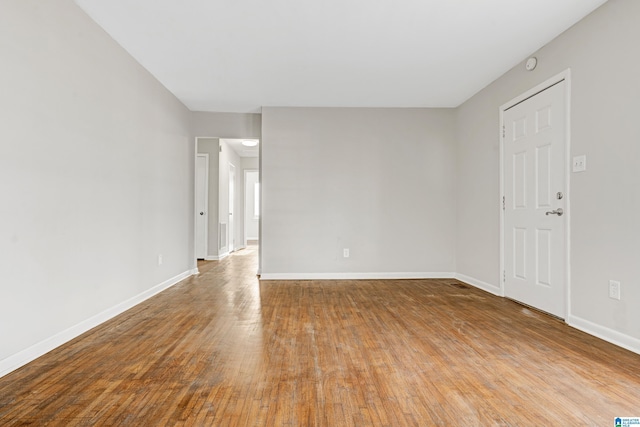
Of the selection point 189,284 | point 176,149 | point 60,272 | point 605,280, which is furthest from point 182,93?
point 605,280

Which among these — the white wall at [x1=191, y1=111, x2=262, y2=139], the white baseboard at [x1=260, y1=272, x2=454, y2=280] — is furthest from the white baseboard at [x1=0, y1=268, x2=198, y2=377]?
the white wall at [x1=191, y1=111, x2=262, y2=139]

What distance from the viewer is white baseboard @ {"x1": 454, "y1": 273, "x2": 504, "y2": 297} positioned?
3.93 m

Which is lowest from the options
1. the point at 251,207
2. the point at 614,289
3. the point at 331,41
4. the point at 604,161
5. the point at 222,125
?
the point at 614,289

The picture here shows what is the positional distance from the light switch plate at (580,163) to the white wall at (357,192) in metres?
2.27

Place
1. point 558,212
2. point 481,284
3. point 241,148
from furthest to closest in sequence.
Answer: point 241,148 → point 481,284 → point 558,212

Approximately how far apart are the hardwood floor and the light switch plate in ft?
4.14

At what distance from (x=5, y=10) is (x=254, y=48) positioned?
178cm

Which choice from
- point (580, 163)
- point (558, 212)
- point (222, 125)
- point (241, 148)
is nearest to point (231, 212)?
point (241, 148)

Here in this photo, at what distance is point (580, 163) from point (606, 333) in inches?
50.4

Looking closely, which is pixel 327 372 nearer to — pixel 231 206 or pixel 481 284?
pixel 481 284

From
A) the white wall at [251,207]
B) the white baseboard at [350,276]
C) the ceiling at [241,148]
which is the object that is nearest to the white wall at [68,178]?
the white baseboard at [350,276]

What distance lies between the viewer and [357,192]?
5.01 m

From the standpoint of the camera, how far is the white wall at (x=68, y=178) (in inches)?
78.9

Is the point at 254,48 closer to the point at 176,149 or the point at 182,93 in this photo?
the point at 182,93
